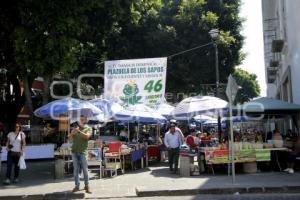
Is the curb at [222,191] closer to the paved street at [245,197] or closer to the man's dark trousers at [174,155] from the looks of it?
the paved street at [245,197]

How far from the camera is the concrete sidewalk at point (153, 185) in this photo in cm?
1281

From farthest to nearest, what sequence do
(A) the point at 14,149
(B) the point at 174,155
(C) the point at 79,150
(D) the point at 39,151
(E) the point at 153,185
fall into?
(D) the point at 39,151
(B) the point at 174,155
(A) the point at 14,149
(E) the point at 153,185
(C) the point at 79,150

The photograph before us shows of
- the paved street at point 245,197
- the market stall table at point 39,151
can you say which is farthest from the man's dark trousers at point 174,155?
the market stall table at point 39,151

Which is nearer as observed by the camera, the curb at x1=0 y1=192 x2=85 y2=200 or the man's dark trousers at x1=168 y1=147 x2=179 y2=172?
the curb at x1=0 y1=192 x2=85 y2=200

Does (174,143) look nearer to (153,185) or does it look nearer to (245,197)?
(153,185)

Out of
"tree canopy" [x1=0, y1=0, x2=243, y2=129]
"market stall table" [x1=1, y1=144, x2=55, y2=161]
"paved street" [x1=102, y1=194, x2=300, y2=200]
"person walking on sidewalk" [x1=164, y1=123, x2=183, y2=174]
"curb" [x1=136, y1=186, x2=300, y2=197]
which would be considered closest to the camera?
"paved street" [x1=102, y1=194, x2=300, y2=200]

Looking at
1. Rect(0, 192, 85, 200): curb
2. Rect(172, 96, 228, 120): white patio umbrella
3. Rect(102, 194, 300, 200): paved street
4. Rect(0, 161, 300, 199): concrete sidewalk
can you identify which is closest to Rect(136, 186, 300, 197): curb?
Rect(0, 161, 300, 199): concrete sidewalk

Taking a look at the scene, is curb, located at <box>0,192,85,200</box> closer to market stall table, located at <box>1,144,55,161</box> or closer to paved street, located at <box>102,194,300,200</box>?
paved street, located at <box>102,194,300,200</box>

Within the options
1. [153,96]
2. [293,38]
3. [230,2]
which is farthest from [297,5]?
[230,2]

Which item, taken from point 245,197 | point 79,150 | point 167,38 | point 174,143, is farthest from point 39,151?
point 245,197

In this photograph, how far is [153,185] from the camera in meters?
13.9

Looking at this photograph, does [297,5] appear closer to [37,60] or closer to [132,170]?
[132,170]

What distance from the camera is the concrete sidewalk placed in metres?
12.8

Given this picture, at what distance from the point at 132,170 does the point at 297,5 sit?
31.1 ft
